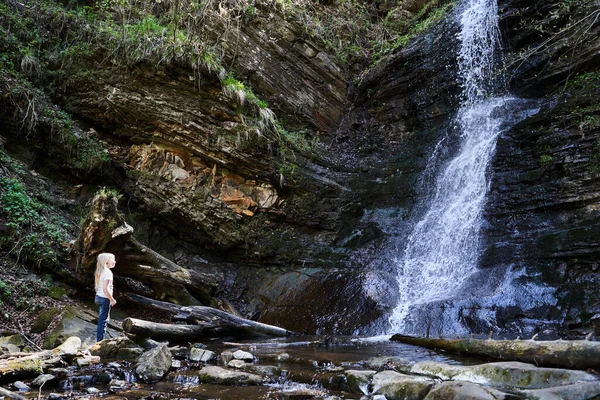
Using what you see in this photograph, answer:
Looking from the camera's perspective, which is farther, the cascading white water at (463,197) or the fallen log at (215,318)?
the cascading white water at (463,197)

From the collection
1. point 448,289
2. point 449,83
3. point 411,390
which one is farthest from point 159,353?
point 449,83

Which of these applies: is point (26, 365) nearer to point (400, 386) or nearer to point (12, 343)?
point (12, 343)

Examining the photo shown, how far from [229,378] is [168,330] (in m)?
2.64

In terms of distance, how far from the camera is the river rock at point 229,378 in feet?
14.8

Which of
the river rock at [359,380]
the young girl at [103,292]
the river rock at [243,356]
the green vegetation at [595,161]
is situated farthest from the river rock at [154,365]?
the green vegetation at [595,161]

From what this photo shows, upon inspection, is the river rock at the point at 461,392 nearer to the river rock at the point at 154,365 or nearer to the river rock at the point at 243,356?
the river rock at the point at 243,356

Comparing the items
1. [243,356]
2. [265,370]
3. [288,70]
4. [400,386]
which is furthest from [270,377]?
[288,70]

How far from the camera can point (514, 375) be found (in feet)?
12.4

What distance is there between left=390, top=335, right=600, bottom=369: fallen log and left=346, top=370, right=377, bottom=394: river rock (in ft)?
4.81

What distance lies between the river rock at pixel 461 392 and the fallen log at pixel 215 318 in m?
4.96

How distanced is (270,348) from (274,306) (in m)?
3.47

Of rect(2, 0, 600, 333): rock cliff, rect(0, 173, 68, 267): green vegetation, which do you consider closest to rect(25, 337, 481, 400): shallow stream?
rect(2, 0, 600, 333): rock cliff

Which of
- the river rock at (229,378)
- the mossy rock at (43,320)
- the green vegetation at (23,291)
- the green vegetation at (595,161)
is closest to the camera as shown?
the river rock at (229,378)

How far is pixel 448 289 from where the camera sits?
361 inches
